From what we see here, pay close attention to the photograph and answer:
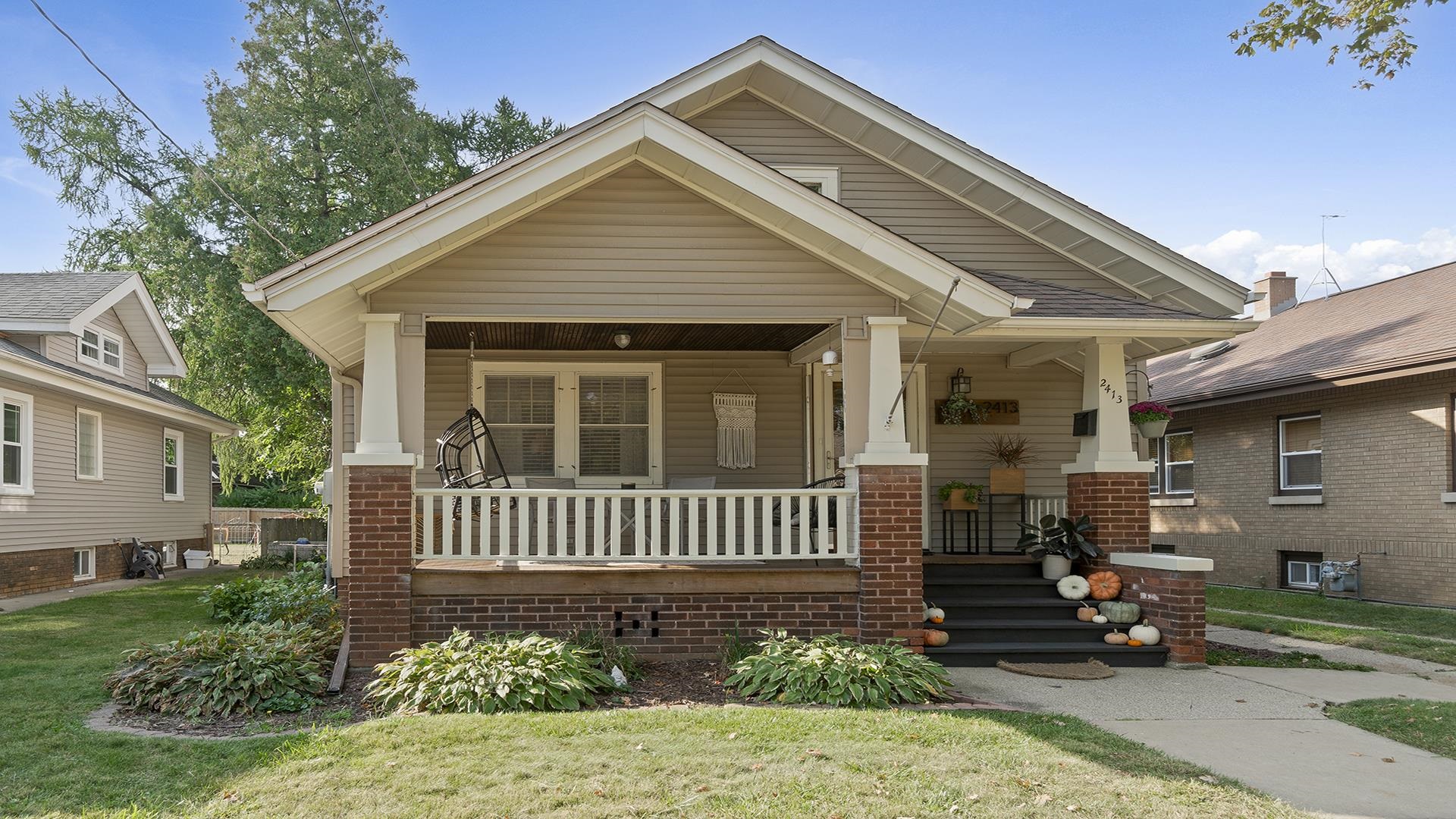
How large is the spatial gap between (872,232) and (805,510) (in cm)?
222

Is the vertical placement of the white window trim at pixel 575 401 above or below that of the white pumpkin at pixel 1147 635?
above

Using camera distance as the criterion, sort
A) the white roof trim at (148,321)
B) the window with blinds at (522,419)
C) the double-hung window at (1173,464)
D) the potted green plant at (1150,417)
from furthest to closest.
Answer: the double-hung window at (1173,464) < the white roof trim at (148,321) < the window with blinds at (522,419) < the potted green plant at (1150,417)

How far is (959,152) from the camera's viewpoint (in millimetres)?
10539

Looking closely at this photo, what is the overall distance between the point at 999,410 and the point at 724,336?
127 inches

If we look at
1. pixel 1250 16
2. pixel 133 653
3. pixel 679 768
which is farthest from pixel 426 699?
pixel 1250 16

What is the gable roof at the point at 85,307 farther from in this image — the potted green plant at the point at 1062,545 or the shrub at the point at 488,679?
the potted green plant at the point at 1062,545

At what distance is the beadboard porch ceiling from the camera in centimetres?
992

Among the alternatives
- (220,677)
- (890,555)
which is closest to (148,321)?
(220,677)

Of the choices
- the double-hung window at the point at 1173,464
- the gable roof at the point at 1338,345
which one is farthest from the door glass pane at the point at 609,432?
the double-hung window at the point at 1173,464

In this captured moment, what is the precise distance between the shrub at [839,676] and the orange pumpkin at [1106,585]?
247 cm

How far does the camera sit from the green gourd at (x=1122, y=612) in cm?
902

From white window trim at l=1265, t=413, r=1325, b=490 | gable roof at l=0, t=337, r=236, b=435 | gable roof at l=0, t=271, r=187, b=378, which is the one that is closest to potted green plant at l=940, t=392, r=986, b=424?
white window trim at l=1265, t=413, r=1325, b=490

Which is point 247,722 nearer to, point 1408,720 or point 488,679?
point 488,679

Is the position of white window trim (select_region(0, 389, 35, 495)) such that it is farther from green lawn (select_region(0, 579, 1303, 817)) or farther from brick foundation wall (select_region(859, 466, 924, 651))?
brick foundation wall (select_region(859, 466, 924, 651))
